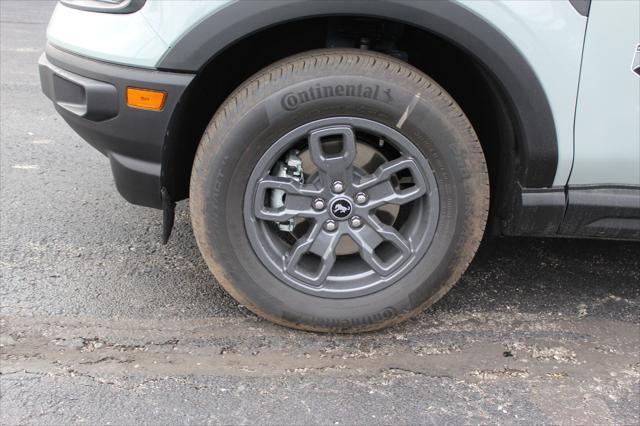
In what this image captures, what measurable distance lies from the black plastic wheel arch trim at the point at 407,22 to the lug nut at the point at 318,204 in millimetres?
632

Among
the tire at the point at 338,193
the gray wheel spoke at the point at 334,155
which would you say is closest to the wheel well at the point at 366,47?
the tire at the point at 338,193

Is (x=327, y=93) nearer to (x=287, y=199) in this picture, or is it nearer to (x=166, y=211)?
(x=287, y=199)

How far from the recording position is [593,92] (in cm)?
208

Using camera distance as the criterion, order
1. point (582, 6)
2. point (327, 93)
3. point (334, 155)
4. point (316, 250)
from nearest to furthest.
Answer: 1. point (582, 6)
2. point (327, 93)
3. point (334, 155)
4. point (316, 250)

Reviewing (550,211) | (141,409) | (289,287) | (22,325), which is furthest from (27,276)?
(550,211)

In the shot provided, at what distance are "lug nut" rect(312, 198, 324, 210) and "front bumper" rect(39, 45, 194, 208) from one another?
0.59m

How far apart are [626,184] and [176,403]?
1791 mm

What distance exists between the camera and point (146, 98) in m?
2.12

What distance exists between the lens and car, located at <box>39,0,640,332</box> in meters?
2.04

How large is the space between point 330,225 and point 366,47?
2.29ft

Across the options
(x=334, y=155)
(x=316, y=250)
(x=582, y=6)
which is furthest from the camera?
(x=316, y=250)

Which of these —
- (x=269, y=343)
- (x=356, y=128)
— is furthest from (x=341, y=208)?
(x=269, y=343)

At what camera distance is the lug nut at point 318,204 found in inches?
89.7

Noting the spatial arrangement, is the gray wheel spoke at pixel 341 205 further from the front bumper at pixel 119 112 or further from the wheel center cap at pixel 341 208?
the front bumper at pixel 119 112
